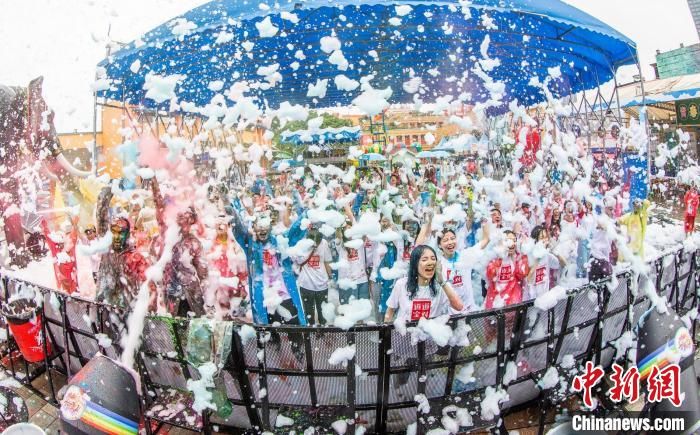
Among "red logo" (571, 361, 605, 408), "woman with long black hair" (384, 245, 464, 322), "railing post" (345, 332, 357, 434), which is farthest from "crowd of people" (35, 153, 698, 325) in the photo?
"red logo" (571, 361, 605, 408)

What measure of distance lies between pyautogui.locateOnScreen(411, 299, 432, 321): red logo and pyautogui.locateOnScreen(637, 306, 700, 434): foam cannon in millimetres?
1471

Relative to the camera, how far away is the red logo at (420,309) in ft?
11.5

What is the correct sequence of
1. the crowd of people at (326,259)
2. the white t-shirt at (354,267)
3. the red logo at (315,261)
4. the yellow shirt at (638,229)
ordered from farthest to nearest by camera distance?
the yellow shirt at (638,229) < the white t-shirt at (354,267) < the red logo at (315,261) < the crowd of people at (326,259)

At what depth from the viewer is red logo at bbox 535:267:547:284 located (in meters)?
4.39

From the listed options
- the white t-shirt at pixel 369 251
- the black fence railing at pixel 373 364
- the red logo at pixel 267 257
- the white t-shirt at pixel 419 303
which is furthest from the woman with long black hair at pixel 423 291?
the white t-shirt at pixel 369 251

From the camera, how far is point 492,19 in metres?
7.21

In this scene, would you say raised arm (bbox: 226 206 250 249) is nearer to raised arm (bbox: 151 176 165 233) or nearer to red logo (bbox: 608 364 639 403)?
raised arm (bbox: 151 176 165 233)

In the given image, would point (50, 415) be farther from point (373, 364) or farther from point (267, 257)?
point (373, 364)

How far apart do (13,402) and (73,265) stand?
339 centimetres

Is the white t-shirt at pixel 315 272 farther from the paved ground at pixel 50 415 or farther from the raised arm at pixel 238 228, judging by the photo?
the paved ground at pixel 50 415

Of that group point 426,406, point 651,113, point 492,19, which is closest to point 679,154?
point 651,113

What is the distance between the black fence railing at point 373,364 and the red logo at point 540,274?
94 centimetres

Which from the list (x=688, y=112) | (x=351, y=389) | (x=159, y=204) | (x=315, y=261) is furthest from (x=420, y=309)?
(x=688, y=112)

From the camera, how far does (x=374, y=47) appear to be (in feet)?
29.7
